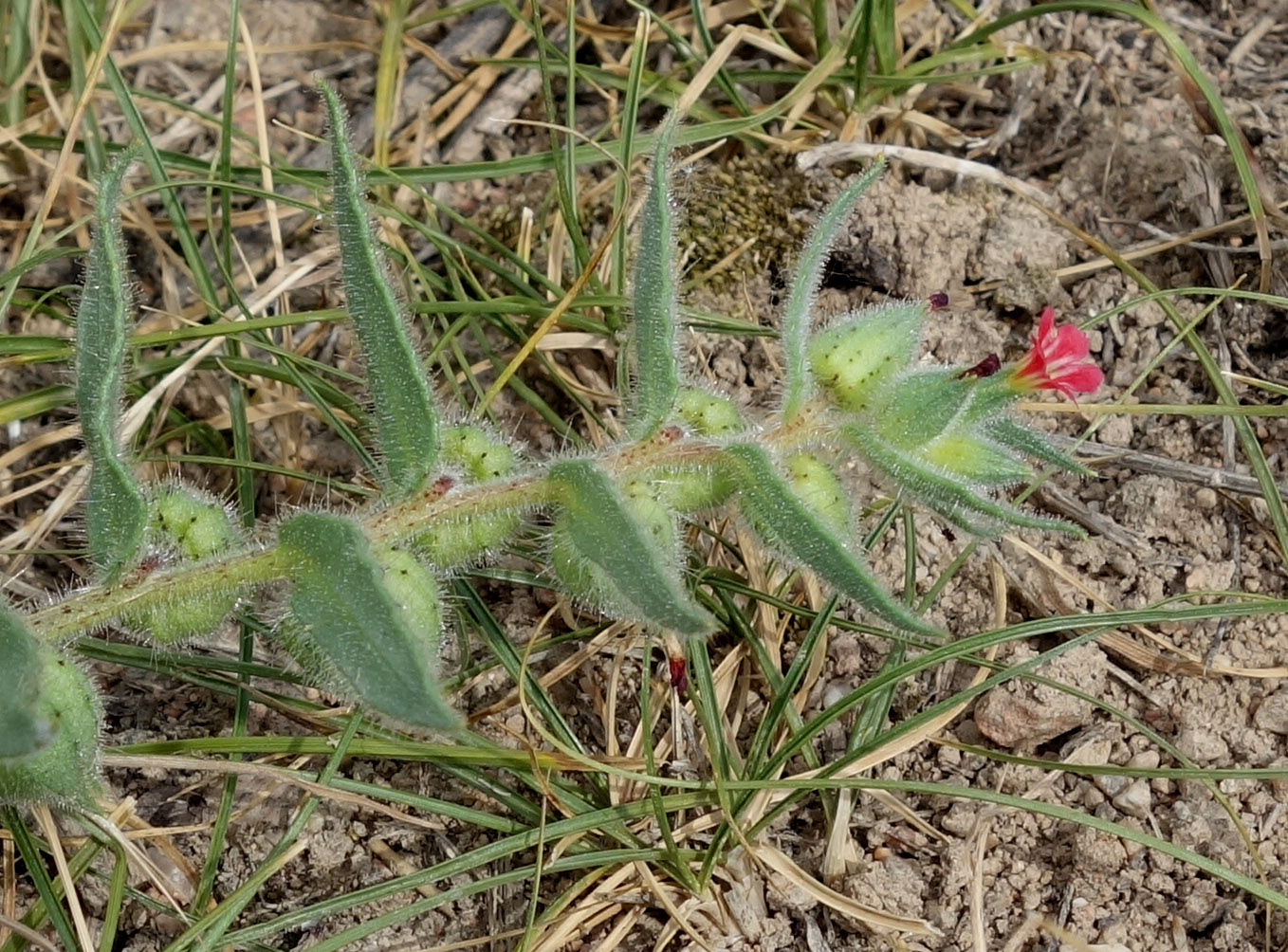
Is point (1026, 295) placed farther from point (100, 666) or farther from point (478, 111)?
point (100, 666)

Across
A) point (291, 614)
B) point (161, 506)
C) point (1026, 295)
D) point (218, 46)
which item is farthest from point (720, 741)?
point (218, 46)

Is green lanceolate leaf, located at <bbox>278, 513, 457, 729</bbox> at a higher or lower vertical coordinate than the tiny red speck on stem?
higher


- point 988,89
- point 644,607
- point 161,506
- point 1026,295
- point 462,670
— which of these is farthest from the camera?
point 988,89

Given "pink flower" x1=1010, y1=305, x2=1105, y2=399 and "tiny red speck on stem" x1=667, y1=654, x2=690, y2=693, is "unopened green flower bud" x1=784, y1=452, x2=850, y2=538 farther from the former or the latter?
"tiny red speck on stem" x1=667, y1=654, x2=690, y2=693

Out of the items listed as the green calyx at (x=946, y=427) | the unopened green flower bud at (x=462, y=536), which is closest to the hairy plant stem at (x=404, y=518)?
the unopened green flower bud at (x=462, y=536)

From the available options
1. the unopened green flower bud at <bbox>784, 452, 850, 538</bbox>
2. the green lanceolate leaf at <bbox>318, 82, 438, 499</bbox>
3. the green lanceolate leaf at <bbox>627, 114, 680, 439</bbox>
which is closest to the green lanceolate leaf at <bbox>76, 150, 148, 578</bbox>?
the green lanceolate leaf at <bbox>318, 82, 438, 499</bbox>

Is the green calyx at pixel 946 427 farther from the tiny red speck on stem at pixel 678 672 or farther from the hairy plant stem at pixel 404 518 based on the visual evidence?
the tiny red speck on stem at pixel 678 672

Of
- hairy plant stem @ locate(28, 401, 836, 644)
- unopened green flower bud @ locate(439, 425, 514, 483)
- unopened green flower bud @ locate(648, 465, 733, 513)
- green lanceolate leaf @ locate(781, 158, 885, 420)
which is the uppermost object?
green lanceolate leaf @ locate(781, 158, 885, 420)
